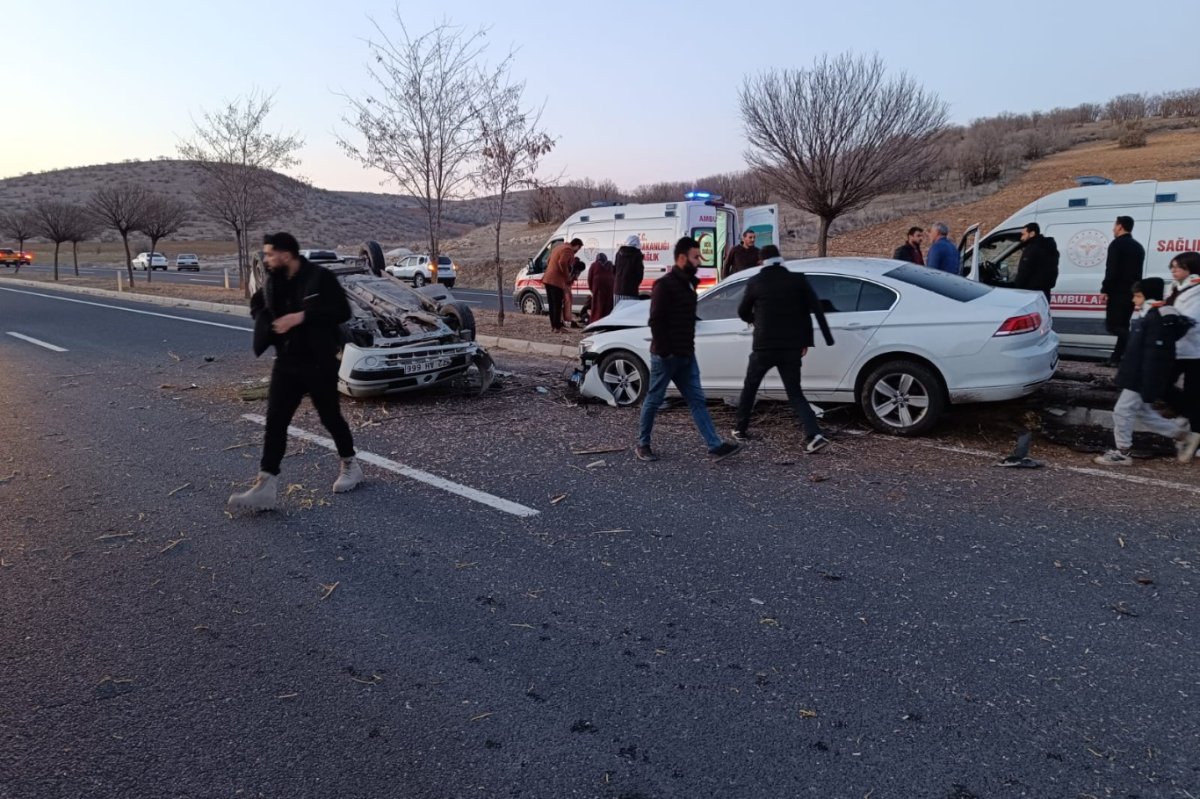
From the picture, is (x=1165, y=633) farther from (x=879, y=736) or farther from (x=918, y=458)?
(x=918, y=458)

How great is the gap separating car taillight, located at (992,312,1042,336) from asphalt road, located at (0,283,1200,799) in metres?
1.10

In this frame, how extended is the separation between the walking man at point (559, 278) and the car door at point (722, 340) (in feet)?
22.5

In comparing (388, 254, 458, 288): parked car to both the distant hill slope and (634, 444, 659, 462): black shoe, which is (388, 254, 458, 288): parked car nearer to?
(634, 444, 659, 462): black shoe

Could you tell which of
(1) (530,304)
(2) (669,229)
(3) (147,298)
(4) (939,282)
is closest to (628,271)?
(2) (669,229)

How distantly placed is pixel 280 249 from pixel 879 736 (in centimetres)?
464

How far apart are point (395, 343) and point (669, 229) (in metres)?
7.83

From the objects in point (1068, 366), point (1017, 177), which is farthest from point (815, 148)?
point (1017, 177)

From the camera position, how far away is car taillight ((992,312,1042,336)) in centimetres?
667

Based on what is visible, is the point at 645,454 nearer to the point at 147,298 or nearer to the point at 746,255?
the point at 746,255

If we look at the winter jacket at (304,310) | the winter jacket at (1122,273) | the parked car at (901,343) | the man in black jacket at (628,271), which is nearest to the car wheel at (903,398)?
the parked car at (901,343)

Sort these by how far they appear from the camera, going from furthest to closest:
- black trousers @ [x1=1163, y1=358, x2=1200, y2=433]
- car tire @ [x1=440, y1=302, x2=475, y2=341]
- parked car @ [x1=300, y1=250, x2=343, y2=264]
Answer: car tire @ [x1=440, y1=302, x2=475, y2=341], parked car @ [x1=300, y1=250, x2=343, y2=264], black trousers @ [x1=1163, y1=358, x2=1200, y2=433]

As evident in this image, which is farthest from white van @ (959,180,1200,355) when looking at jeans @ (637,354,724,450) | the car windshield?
jeans @ (637,354,724,450)

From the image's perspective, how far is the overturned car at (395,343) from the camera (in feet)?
28.4

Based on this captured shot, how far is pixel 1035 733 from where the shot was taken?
9.61 feet
